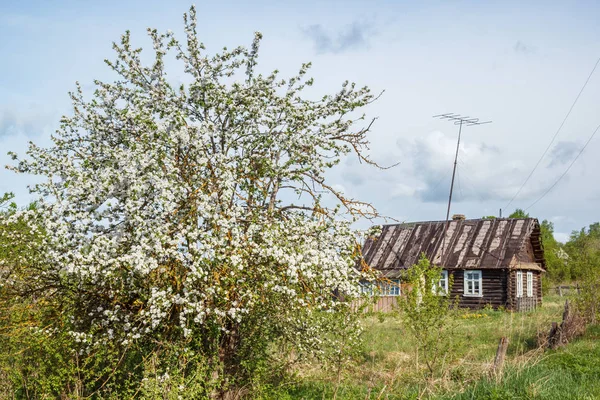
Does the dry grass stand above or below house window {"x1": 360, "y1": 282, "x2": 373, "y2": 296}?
below

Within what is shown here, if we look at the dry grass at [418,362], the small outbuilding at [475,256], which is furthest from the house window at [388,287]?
the dry grass at [418,362]

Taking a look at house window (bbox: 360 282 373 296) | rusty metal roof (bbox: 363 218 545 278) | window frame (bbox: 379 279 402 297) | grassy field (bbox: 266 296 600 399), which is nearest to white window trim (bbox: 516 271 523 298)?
rusty metal roof (bbox: 363 218 545 278)

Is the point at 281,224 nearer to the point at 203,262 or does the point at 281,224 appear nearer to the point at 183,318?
the point at 203,262

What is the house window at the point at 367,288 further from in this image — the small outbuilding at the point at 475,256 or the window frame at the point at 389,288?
the small outbuilding at the point at 475,256

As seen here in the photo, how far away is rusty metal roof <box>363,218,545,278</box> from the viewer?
30.9m

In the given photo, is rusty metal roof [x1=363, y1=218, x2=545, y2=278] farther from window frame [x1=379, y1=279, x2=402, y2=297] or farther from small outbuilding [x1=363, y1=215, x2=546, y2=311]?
window frame [x1=379, y1=279, x2=402, y2=297]

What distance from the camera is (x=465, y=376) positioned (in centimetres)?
1210

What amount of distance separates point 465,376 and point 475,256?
2000 cm

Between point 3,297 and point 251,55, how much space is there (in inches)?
261

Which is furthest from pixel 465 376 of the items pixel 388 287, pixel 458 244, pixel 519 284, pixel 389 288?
pixel 519 284

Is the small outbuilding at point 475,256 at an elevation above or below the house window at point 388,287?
above

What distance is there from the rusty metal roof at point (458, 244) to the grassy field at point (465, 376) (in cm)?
1266

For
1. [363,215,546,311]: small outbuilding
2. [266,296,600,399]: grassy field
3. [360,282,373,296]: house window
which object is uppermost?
[363,215,546,311]: small outbuilding

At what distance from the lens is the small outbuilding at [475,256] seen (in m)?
30.4
